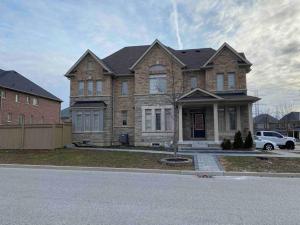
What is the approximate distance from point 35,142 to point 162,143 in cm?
1026

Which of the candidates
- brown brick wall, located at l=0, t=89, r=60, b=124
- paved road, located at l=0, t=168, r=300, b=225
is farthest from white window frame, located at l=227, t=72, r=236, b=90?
brown brick wall, located at l=0, t=89, r=60, b=124

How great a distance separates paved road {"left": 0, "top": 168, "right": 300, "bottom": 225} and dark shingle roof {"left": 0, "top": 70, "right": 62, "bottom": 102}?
1105 inches

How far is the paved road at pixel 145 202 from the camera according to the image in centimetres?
581

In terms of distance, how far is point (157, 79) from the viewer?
86.9ft

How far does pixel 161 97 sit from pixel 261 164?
1273 cm

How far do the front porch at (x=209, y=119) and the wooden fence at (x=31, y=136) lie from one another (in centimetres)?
963

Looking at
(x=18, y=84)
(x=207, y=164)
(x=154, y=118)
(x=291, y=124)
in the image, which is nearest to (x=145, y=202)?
(x=207, y=164)

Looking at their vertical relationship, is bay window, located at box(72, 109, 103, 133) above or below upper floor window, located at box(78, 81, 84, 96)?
below

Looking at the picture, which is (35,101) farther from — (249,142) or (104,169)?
(104,169)

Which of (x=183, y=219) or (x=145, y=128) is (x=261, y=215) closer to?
(x=183, y=219)

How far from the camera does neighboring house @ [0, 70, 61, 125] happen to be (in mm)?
34469

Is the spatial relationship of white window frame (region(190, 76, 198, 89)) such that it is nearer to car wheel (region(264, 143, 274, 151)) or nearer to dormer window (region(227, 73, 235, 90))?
dormer window (region(227, 73, 235, 90))

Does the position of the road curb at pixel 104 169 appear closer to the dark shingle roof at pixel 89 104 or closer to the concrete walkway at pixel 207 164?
the concrete walkway at pixel 207 164

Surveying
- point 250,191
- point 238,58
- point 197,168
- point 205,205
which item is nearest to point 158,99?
point 238,58
